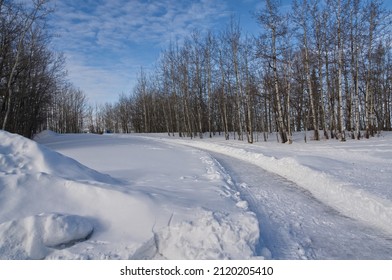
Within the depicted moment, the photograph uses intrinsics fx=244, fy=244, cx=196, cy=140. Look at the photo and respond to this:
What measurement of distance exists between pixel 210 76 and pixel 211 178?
25.6m

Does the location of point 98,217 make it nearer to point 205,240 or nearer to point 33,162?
point 205,240

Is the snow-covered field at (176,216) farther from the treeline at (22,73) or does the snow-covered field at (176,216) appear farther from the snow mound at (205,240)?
the treeline at (22,73)

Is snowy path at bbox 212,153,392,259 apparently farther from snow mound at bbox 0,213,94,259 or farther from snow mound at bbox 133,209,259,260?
snow mound at bbox 0,213,94,259

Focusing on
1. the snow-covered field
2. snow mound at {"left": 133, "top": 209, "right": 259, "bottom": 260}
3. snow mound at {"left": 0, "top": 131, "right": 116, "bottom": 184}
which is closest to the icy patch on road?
the snow-covered field

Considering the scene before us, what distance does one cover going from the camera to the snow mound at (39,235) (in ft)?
11.1

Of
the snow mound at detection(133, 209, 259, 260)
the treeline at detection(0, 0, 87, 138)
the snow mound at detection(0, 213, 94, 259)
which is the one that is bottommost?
the snow mound at detection(133, 209, 259, 260)

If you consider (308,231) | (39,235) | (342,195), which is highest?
(39,235)

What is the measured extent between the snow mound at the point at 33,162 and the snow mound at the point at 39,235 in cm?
162

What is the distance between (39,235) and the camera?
3547mm

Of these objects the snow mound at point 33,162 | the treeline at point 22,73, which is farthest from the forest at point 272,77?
the snow mound at point 33,162

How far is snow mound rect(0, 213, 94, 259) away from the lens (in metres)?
3.38

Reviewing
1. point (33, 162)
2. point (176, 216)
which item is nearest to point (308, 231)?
point (176, 216)

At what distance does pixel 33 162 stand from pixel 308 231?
584cm

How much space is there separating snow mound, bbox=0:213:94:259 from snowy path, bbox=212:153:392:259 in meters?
2.94
